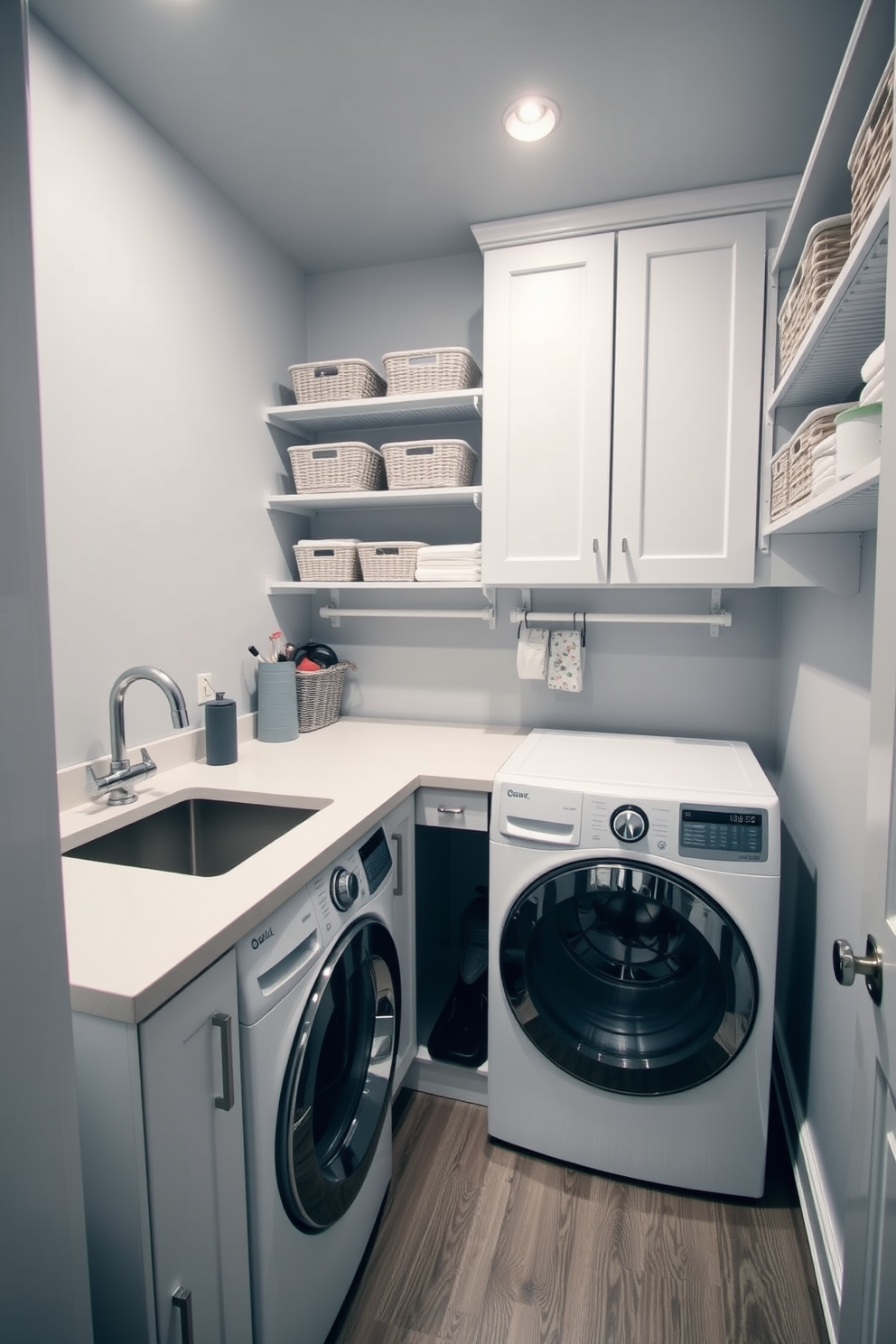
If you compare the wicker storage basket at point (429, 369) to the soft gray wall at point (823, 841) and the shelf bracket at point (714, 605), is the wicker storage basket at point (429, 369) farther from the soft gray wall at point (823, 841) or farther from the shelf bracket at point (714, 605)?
the soft gray wall at point (823, 841)

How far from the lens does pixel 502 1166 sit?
5.31 ft

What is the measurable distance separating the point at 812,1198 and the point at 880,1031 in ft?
3.50

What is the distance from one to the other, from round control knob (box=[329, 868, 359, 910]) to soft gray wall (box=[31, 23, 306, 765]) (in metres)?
0.67

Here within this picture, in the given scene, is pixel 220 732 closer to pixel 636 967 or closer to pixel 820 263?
pixel 636 967

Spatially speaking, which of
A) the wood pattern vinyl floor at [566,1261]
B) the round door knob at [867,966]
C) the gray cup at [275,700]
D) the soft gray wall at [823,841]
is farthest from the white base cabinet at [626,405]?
the wood pattern vinyl floor at [566,1261]

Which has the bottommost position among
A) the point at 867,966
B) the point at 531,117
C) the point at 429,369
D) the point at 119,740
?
the point at 867,966

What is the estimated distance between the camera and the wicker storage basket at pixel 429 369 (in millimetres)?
1974

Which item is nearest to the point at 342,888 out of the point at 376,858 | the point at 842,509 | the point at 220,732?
the point at 376,858

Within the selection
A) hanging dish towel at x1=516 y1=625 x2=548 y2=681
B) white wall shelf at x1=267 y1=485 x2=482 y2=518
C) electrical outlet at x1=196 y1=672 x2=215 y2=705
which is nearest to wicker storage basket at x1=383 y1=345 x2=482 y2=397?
white wall shelf at x1=267 y1=485 x2=482 y2=518

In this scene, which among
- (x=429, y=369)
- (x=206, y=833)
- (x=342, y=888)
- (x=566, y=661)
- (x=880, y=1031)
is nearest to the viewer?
(x=880, y=1031)

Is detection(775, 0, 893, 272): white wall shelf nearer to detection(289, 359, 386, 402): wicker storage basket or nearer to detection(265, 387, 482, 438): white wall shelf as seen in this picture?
detection(265, 387, 482, 438): white wall shelf

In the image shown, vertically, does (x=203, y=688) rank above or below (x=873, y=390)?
below

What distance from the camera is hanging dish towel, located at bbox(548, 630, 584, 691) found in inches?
82.0

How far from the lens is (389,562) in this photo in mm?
2111
